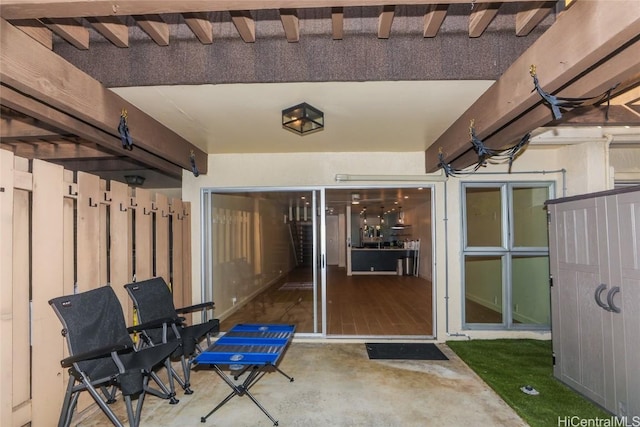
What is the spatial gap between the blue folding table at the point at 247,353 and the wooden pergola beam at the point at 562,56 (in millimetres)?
2486

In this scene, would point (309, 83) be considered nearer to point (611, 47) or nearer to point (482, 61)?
point (482, 61)

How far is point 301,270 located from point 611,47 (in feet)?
36.3

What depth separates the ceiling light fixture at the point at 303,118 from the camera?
9.79ft

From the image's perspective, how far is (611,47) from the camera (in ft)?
4.79

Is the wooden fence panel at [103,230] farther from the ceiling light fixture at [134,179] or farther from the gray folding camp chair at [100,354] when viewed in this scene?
the ceiling light fixture at [134,179]

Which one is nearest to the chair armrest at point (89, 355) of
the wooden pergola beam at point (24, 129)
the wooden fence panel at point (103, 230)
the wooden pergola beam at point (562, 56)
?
the wooden fence panel at point (103, 230)

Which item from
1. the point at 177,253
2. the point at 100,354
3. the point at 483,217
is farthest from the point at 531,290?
the point at 100,354

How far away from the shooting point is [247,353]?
2.92 m

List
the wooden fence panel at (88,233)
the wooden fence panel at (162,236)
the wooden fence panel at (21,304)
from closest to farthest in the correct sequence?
the wooden fence panel at (21,304) → the wooden fence panel at (88,233) → the wooden fence panel at (162,236)

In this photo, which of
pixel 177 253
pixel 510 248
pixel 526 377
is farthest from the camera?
pixel 510 248

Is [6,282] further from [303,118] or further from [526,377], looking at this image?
[526,377]

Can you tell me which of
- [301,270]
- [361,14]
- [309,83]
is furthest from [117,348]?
[301,270]

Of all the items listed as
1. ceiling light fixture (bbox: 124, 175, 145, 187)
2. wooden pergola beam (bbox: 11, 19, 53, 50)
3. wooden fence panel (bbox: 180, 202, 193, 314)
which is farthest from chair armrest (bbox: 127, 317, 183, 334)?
ceiling light fixture (bbox: 124, 175, 145, 187)

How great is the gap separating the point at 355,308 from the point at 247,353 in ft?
12.2
